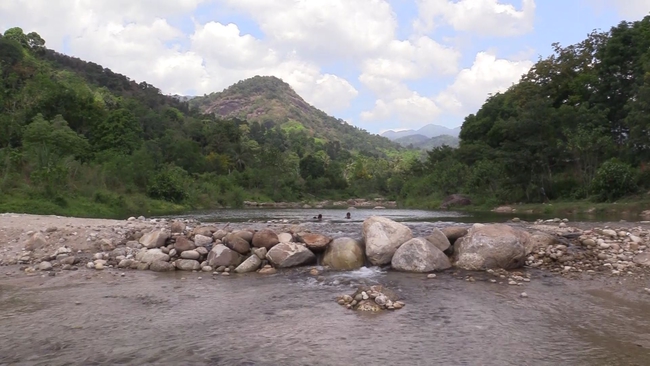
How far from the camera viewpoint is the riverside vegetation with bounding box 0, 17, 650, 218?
111ft

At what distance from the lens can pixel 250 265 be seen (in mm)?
13266

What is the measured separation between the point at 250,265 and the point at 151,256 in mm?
3105

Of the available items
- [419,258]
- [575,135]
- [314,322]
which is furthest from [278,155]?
[314,322]

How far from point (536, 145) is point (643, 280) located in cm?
3083

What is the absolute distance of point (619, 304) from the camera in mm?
9492

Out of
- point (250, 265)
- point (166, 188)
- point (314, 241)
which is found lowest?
point (250, 265)

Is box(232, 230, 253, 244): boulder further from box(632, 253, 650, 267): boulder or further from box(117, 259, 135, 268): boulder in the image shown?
A: box(632, 253, 650, 267): boulder

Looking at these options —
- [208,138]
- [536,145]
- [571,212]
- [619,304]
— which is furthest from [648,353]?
[208,138]

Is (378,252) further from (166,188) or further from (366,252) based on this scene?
(166,188)

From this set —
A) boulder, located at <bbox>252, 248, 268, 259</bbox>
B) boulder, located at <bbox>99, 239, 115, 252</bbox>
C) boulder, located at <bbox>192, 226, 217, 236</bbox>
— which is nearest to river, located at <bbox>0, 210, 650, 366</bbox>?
boulder, located at <bbox>252, 248, 268, 259</bbox>

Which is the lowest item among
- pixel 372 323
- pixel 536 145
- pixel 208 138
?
pixel 372 323

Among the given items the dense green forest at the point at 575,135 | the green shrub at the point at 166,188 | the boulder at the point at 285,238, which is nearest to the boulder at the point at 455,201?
the dense green forest at the point at 575,135

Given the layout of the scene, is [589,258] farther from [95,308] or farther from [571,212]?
[571,212]

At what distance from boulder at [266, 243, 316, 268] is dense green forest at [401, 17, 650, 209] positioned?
91.9 feet
